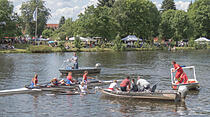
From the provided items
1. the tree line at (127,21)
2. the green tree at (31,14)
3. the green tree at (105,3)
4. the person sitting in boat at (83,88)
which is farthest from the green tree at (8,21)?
the person sitting in boat at (83,88)

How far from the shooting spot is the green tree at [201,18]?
425 ft

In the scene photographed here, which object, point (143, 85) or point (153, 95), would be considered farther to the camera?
point (143, 85)

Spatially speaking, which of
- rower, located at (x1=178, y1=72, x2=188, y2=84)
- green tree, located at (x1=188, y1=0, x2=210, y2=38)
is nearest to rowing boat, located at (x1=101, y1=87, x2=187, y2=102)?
rower, located at (x1=178, y1=72, x2=188, y2=84)

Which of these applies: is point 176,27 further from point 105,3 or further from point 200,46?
point 105,3

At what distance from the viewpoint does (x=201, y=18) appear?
429ft

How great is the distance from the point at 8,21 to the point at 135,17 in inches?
1773

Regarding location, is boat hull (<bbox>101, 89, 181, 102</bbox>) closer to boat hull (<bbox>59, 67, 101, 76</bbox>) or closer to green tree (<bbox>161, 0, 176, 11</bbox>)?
boat hull (<bbox>59, 67, 101, 76</bbox>)

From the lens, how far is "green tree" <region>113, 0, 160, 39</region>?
108312 millimetres

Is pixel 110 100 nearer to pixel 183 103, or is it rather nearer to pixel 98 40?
pixel 183 103

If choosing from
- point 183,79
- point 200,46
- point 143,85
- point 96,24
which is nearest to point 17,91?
point 143,85

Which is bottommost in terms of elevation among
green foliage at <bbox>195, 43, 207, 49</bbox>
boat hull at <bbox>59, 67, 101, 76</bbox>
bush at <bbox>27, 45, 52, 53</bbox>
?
boat hull at <bbox>59, 67, 101, 76</bbox>

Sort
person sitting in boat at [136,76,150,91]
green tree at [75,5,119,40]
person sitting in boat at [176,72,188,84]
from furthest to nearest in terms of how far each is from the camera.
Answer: green tree at [75,5,119,40], person sitting in boat at [176,72,188,84], person sitting in boat at [136,76,150,91]

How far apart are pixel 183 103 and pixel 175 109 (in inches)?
70.4

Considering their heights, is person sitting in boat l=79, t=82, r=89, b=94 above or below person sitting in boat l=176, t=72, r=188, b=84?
below
